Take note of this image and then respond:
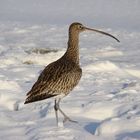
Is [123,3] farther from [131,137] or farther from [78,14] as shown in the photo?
[131,137]

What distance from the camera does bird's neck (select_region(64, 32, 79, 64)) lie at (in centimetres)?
814

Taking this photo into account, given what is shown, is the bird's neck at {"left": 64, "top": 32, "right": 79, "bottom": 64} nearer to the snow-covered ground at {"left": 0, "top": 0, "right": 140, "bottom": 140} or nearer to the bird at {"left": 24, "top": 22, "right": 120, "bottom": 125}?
the bird at {"left": 24, "top": 22, "right": 120, "bottom": 125}

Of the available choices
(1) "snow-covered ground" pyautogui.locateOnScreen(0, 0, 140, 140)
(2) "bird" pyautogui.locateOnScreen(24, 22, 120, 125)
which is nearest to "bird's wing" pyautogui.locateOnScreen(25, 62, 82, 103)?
(2) "bird" pyautogui.locateOnScreen(24, 22, 120, 125)

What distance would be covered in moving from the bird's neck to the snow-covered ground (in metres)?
0.80

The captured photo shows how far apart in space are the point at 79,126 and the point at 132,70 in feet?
18.9

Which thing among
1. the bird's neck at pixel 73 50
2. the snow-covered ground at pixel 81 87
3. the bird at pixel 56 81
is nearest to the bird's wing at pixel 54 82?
the bird at pixel 56 81

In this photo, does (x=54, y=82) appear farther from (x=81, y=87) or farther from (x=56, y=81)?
(x=81, y=87)

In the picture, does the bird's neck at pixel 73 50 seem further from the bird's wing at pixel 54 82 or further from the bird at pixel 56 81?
the bird's wing at pixel 54 82

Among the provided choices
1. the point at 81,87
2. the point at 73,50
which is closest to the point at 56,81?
the point at 73,50

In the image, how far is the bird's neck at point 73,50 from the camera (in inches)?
320

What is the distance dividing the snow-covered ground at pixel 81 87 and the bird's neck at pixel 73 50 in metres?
0.80

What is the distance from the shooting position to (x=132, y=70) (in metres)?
13.0

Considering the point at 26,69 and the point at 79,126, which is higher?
the point at 26,69

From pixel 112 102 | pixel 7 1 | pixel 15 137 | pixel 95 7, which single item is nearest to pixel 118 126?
pixel 15 137
